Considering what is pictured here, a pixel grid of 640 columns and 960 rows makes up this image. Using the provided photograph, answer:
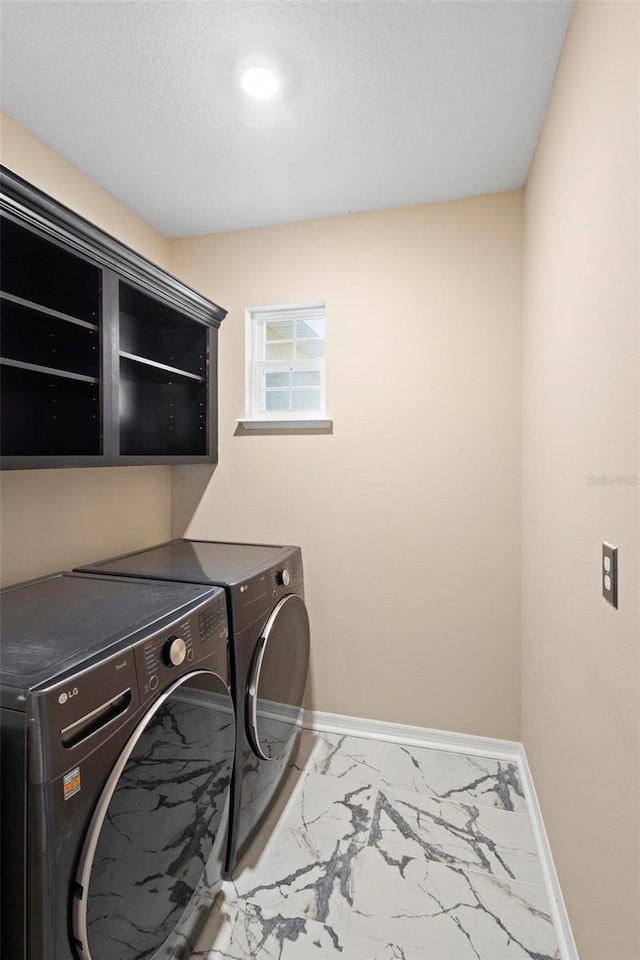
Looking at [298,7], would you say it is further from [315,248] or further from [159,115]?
[315,248]

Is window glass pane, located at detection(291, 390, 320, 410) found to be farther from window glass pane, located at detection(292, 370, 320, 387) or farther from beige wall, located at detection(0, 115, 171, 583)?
beige wall, located at detection(0, 115, 171, 583)

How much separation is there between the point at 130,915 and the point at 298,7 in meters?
2.27

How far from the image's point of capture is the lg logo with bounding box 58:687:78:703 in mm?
842

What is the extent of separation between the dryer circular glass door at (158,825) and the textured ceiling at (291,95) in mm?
1816

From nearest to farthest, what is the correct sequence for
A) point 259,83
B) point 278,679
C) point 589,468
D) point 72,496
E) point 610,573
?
point 610,573 < point 589,468 < point 259,83 < point 278,679 < point 72,496

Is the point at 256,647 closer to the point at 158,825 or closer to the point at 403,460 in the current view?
the point at 158,825

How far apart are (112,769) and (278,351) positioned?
6.72 feet

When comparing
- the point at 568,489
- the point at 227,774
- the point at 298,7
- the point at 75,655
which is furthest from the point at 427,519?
the point at 298,7

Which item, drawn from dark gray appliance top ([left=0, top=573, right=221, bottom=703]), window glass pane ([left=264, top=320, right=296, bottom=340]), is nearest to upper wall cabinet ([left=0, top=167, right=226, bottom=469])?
dark gray appliance top ([left=0, top=573, right=221, bottom=703])

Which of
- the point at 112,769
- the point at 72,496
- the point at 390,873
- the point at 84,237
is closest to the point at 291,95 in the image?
the point at 84,237

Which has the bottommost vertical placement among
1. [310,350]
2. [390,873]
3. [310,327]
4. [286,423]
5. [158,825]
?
[390,873]

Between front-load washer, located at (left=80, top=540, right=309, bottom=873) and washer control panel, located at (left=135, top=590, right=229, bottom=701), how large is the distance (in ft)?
0.36

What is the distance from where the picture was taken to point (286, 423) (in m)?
2.41

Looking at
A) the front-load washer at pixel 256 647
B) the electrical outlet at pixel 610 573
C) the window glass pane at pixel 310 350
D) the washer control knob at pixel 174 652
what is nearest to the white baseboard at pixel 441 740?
the front-load washer at pixel 256 647
